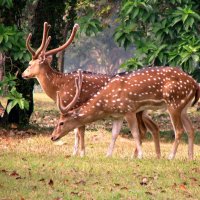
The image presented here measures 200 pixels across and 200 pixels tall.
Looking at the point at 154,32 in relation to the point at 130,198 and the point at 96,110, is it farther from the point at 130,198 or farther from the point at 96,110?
the point at 130,198

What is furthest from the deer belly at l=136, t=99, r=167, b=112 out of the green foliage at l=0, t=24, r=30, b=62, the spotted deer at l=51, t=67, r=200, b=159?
the green foliage at l=0, t=24, r=30, b=62

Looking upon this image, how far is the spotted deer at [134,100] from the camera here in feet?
43.1

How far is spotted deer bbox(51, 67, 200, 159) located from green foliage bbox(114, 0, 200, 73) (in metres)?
3.06

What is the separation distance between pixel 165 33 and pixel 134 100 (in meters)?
4.07

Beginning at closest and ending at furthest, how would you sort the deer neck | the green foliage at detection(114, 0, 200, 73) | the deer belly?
the deer belly < the deer neck < the green foliage at detection(114, 0, 200, 73)

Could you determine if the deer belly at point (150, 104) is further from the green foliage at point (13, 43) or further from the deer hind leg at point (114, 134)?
the green foliage at point (13, 43)

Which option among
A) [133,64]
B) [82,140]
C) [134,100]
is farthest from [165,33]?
[82,140]

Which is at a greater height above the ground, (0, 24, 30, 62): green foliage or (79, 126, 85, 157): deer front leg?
(0, 24, 30, 62): green foliage

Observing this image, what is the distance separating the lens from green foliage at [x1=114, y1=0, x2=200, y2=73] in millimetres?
16453

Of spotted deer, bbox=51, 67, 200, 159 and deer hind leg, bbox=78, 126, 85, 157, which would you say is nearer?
spotted deer, bbox=51, 67, 200, 159

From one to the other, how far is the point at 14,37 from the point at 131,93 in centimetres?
406

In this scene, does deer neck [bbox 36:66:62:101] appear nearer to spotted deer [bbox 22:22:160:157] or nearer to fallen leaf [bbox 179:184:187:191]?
spotted deer [bbox 22:22:160:157]

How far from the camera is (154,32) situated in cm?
1705

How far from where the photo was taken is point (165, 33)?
16875 millimetres
